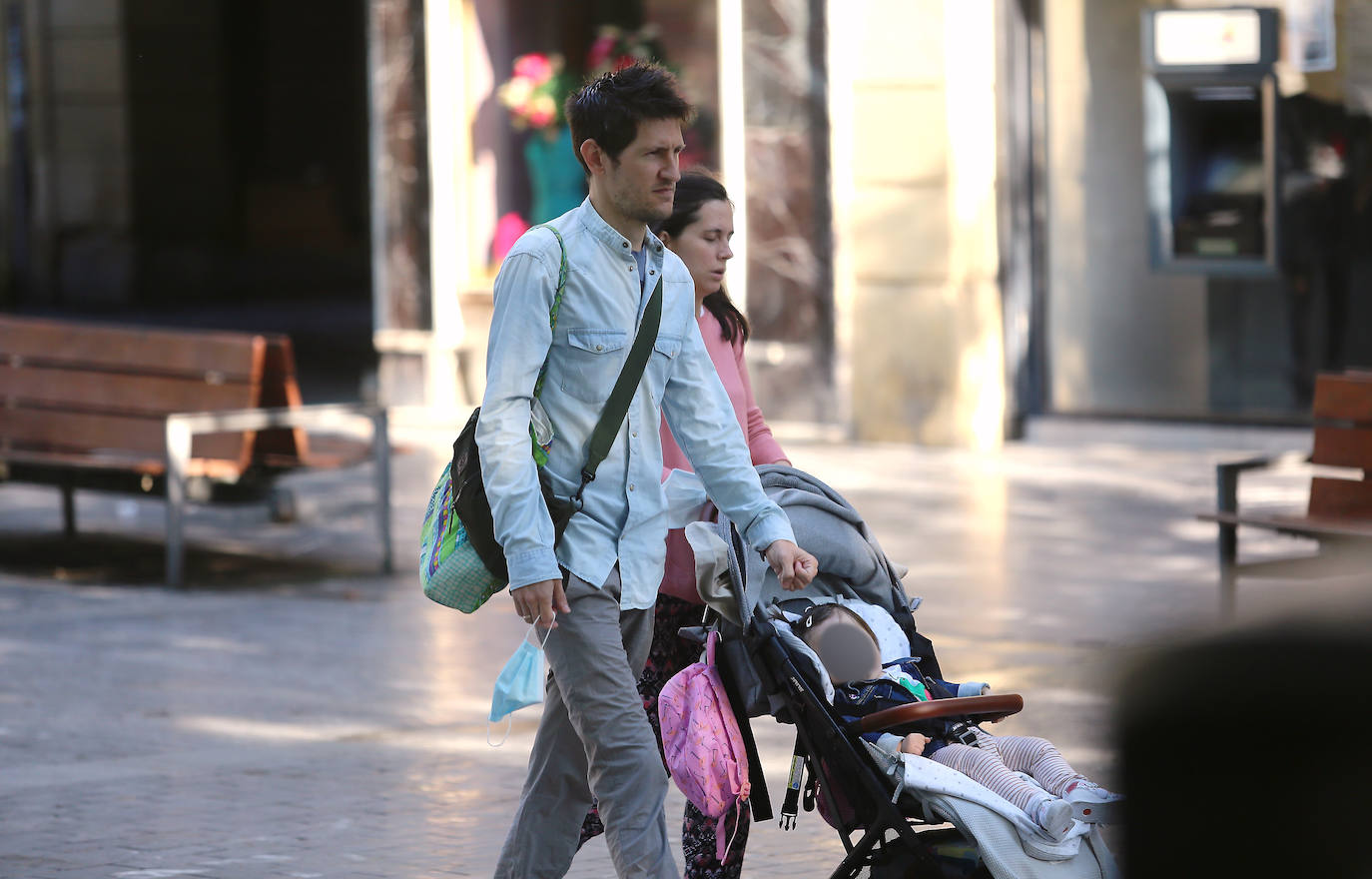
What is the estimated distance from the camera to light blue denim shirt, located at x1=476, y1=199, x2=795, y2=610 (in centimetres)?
423

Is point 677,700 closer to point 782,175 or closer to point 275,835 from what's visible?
point 275,835

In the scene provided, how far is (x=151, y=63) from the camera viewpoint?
26.3 m

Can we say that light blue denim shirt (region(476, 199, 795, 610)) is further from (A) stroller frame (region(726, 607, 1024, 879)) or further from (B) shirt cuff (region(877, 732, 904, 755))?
(B) shirt cuff (region(877, 732, 904, 755))

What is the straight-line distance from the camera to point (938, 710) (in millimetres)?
4250

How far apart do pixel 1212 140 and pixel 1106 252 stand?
100 centimetres

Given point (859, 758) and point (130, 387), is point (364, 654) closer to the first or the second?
point (130, 387)

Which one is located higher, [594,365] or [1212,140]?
[1212,140]

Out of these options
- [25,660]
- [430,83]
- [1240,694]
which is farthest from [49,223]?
[1240,694]

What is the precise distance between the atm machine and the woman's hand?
9.41m

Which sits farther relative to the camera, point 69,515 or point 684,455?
point 69,515

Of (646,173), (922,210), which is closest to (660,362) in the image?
(646,173)

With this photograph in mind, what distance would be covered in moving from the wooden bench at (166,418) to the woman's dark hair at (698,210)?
4.39m

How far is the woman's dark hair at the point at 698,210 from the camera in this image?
16.5 ft

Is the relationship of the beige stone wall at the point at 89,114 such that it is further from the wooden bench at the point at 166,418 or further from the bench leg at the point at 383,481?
the bench leg at the point at 383,481
